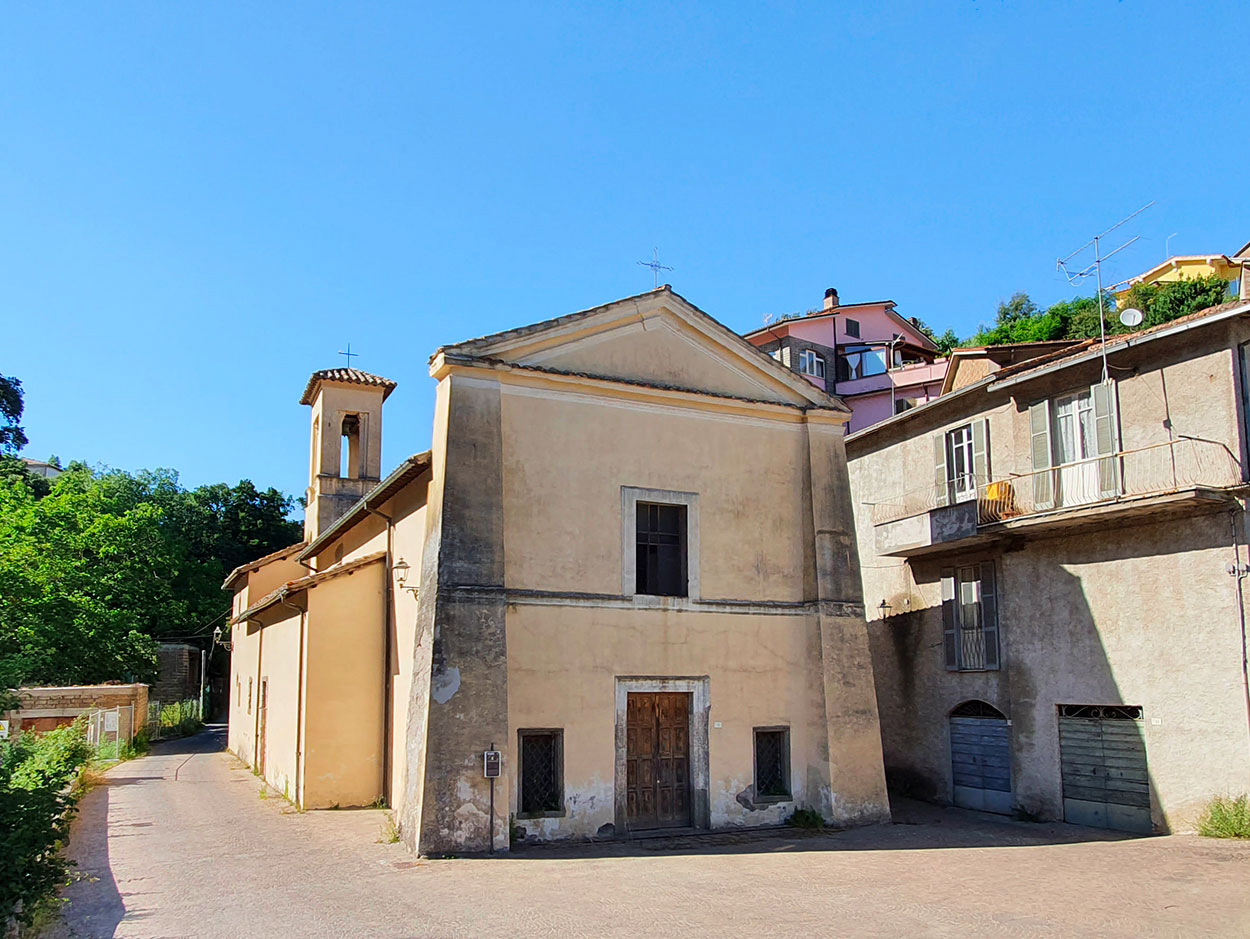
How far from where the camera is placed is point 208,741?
35.7 meters

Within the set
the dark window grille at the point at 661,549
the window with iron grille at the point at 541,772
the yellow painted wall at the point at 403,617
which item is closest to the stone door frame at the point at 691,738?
the window with iron grille at the point at 541,772

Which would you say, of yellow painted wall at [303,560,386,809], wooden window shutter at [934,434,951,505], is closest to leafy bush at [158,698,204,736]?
yellow painted wall at [303,560,386,809]

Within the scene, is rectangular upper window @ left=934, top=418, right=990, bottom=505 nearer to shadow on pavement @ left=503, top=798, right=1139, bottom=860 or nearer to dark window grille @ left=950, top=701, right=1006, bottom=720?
dark window grille @ left=950, top=701, right=1006, bottom=720

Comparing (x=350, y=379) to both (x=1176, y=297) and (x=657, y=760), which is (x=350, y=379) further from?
(x=1176, y=297)

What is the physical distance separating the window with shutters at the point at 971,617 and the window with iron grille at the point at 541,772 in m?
8.40

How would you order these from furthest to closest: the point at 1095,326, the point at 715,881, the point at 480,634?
the point at 1095,326 → the point at 480,634 → the point at 715,881

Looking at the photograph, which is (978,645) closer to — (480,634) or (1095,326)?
(480,634)

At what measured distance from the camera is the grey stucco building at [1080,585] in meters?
14.9

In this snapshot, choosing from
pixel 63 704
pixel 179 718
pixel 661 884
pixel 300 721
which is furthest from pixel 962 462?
pixel 179 718

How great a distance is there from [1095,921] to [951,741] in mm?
9425

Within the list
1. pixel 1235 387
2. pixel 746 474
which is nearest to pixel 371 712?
pixel 746 474

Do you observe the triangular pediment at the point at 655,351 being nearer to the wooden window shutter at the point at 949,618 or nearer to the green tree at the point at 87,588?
the wooden window shutter at the point at 949,618

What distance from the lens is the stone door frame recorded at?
1527cm

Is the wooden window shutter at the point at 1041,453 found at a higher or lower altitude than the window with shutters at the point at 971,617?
higher
